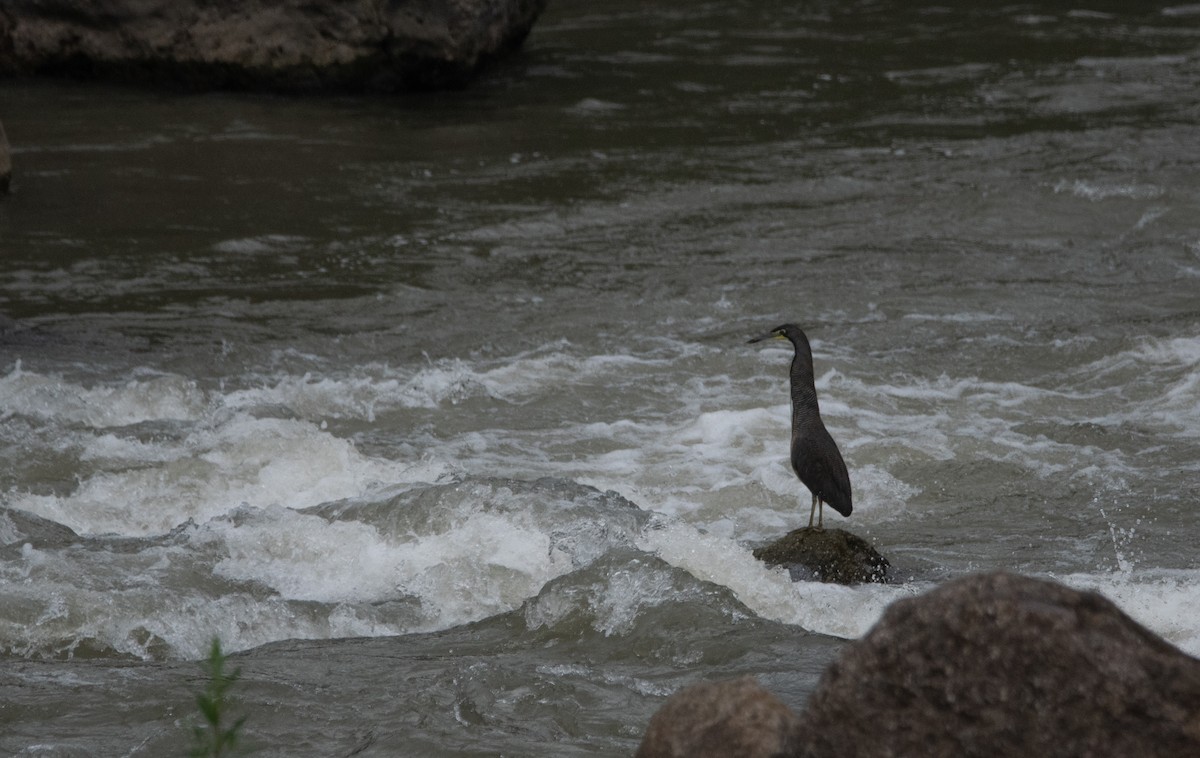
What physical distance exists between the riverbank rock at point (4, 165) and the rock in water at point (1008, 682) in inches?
431

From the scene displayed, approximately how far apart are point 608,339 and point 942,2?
42.7 feet

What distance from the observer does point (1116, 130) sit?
14023 mm

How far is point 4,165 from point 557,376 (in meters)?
5.75

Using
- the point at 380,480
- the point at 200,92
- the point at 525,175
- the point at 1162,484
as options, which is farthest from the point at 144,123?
the point at 1162,484

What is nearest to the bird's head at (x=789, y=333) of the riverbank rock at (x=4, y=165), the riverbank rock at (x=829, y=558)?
the riverbank rock at (x=829, y=558)

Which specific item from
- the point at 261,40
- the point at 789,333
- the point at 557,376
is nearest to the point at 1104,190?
the point at 557,376

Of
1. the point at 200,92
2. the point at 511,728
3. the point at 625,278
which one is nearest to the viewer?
the point at 511,728

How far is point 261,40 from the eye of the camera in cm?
1541

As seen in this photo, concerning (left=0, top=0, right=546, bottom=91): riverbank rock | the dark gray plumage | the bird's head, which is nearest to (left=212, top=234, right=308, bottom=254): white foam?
(left=0, top=0, right=546, bottom=91): riverbank rock

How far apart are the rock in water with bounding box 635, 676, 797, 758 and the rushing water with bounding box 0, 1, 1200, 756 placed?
1201mm

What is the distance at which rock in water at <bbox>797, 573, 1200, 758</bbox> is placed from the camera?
2.45 m

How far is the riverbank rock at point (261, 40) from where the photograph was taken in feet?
50.3

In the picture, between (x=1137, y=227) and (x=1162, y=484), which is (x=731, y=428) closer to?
(x=1162, y=484)

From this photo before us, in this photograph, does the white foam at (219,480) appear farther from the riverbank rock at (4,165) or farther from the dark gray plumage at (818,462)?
the riverbank rock at (4,165)
